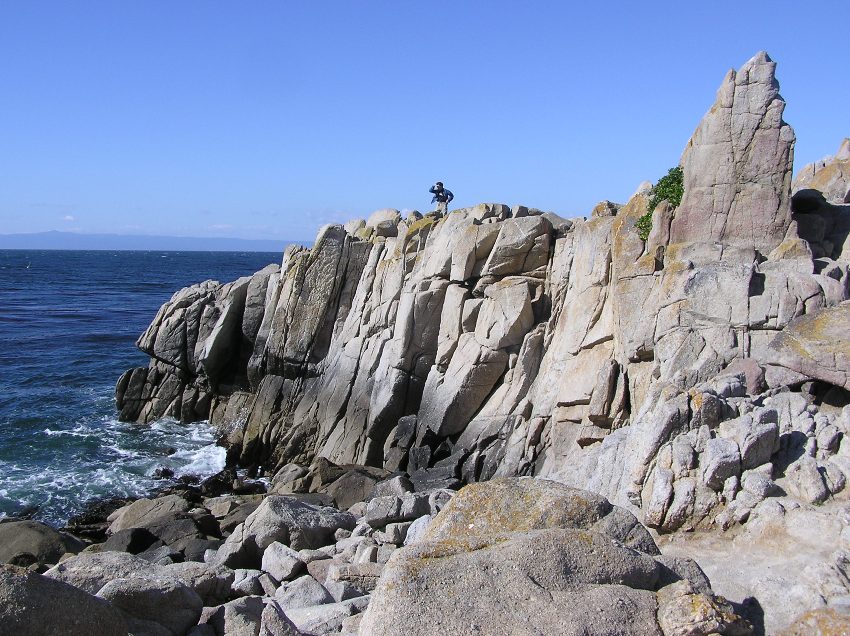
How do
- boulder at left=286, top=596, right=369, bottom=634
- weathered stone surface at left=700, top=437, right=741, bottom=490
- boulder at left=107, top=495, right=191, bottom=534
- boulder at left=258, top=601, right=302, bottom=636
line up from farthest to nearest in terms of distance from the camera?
Answer: boulder at left=107, top=495, right=191, bottom=534, weathered stone surface at left=700, top=437, right=741, bottom=490, boulder at left=286, top=596, right=369, bottom=634, boulder at left=258, top=601, right=302, bottom=636

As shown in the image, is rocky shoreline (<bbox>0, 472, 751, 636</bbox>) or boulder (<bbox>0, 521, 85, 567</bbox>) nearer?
rocky shoreline (<bbox>0, 472, 751, 636</bbox>)

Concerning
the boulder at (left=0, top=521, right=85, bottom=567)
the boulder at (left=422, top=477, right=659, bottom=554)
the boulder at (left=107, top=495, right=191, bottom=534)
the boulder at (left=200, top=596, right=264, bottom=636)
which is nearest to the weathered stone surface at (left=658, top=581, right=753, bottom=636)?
the boulder at (left=422, top=477, right=659, bottom=554)

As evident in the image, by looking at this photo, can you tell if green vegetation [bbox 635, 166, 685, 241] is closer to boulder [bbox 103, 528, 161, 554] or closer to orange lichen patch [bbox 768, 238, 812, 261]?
orange lichen patch [bbox 768, 238, 812, 261]

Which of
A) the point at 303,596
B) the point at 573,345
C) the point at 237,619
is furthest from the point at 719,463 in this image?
the point at 573,345

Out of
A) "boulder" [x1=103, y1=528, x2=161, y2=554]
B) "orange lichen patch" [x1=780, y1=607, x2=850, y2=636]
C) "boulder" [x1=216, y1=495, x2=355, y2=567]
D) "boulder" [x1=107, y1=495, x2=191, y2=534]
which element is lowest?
"boulder" [x1=107, y1=495, x2=191, y2=534]

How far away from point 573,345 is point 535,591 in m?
20.5

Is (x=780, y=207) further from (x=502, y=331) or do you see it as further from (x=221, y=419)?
(x=221, y=419)

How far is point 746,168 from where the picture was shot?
2583 centimetres

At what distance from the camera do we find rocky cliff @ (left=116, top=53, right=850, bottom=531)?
17.5 m

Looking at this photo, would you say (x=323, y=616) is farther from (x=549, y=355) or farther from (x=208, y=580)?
(x=549, y=355)

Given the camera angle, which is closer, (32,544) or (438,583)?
(438,583)

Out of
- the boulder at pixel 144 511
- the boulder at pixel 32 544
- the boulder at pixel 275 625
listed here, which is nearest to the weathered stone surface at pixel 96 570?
the boulder at pixel 275 625

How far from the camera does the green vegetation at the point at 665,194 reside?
2739cm

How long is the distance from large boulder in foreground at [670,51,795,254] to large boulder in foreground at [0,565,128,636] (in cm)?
2180
